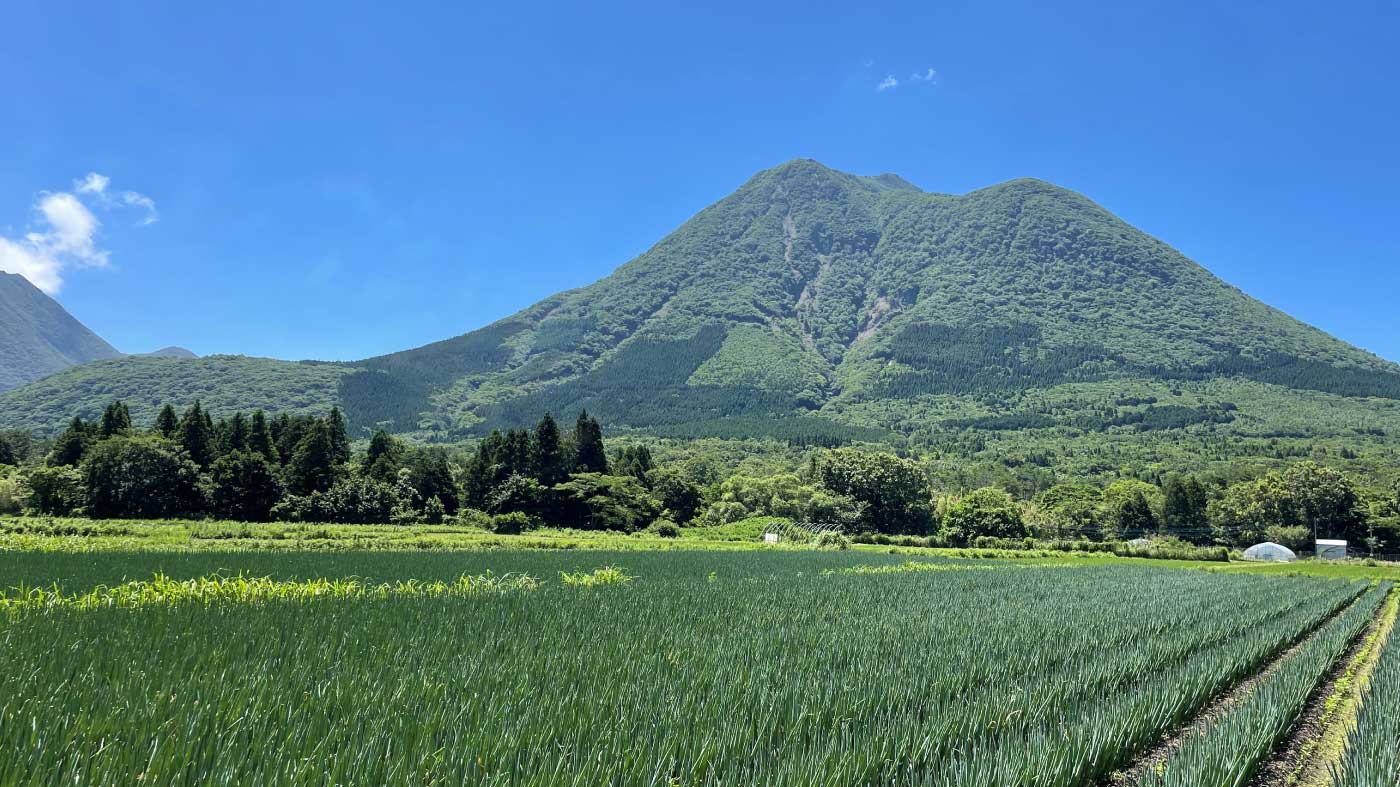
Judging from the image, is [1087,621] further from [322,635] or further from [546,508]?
[546,508]

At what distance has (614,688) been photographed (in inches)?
237

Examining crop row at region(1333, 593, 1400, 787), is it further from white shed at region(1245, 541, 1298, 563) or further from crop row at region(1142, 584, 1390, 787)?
white shed at region(1245, 541, 1298, 563)

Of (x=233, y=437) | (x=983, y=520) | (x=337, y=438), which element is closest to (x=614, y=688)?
(x=233, y=437)

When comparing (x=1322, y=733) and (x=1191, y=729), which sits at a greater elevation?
(x=1191, y=729)

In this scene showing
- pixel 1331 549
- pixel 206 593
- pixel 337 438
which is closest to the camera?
pixel 206 593

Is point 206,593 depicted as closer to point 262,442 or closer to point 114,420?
point 262,442

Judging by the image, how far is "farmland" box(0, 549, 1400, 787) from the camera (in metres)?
3.95

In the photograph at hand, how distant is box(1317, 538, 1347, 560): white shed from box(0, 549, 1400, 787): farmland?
228 ft

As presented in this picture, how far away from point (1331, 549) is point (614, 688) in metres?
85.5

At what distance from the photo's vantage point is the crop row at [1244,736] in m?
4.79

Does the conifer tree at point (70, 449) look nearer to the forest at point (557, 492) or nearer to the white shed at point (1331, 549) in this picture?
the forest at point (557, 492)

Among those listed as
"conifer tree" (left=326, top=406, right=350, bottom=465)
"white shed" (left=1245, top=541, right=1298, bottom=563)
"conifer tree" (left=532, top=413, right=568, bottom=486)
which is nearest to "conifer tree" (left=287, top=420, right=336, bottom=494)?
"conifer tree" (left=326, top=406, right=350, bottom=465)

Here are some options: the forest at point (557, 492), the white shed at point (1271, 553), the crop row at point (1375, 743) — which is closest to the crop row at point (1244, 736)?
the crop row at point (1375, 743)

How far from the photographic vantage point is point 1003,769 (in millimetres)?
4422
